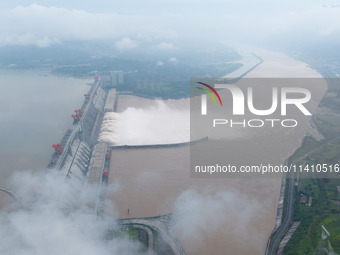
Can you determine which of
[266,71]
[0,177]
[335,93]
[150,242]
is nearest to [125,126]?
[0,177]

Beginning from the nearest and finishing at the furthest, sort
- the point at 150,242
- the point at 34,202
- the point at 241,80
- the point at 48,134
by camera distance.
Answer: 1. the point at 150,242
2. the point at 34,202
3. the point at 48,134
4. the point at 241,80

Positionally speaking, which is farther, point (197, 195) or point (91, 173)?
point (91, 173)

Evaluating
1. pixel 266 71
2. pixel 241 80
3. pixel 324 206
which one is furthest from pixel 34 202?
pixel 266 71

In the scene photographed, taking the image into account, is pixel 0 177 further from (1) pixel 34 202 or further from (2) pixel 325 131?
(2) pixel 325 131

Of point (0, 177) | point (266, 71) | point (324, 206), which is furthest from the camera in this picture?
point (266, 71)

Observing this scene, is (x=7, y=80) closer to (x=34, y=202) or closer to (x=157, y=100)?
(x=157, y=100)

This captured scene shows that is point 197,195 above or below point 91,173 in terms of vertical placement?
below

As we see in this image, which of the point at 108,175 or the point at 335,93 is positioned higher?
the point at 335,93

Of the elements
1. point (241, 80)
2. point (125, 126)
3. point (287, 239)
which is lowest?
point (287, 239)

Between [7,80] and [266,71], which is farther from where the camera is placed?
[266,71]
